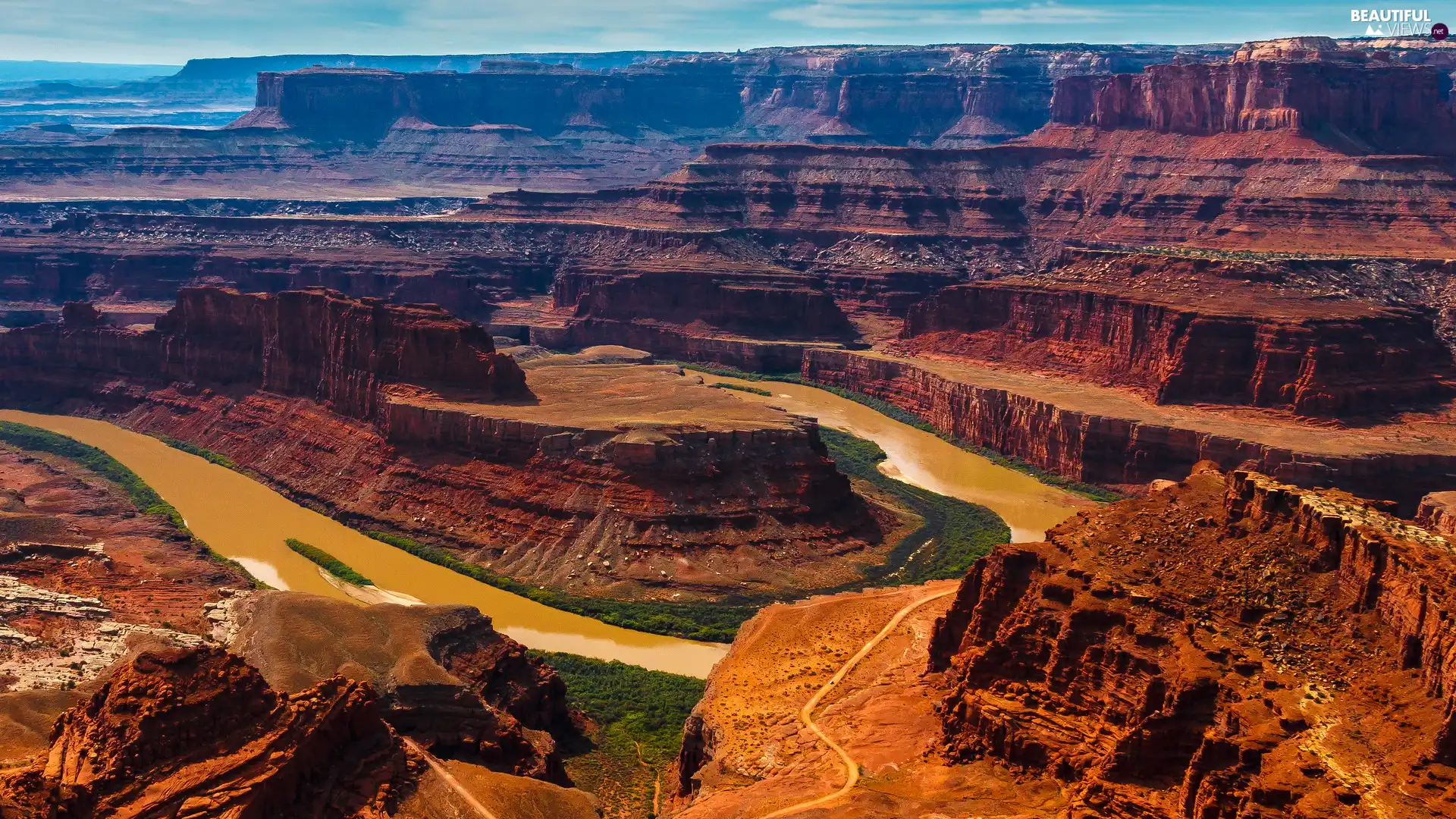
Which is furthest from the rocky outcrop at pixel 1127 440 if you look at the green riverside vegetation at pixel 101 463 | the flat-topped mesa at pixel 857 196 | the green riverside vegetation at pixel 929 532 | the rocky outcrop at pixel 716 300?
the flat-topped mesa at pixel 857 196

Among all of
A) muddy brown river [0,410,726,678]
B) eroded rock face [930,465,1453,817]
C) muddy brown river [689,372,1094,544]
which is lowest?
muddy brown river [0,410,726,678]

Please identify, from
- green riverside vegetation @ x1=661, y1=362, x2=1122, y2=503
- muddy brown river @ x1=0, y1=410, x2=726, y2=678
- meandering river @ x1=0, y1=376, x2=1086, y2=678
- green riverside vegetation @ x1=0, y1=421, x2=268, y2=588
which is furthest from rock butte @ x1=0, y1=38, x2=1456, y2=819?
green riverside vegetation @ x1=0, y1=421, x2=268, y2=588

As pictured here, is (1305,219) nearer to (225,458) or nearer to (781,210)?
(781,210)

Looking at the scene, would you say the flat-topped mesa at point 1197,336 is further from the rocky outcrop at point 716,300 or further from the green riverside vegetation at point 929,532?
the green riverside vegetation at point 929,532

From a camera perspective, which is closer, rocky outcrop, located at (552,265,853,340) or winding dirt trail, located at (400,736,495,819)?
winding dirt trail, located at (400,736,495,819)

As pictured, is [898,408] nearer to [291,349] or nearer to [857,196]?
[291,349]

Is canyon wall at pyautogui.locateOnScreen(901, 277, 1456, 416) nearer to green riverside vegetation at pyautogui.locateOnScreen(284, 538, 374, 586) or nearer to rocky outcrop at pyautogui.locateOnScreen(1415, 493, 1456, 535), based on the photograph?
rocky outcrop at pyautogui.locateOnScreen(1415, 493, 1456, 535)

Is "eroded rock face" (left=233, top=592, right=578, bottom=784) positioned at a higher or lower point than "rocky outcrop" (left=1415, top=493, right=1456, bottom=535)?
lower

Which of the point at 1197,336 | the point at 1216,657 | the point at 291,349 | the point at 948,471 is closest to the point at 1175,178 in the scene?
the point at 1197,336
